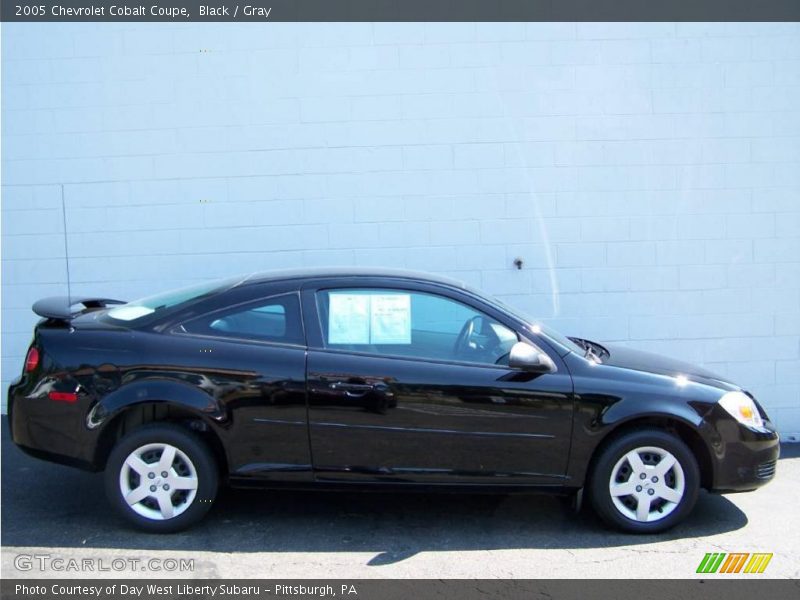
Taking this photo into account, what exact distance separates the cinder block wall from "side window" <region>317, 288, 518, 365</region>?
2246mm

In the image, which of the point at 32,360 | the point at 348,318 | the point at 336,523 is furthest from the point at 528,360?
the point at 32,360

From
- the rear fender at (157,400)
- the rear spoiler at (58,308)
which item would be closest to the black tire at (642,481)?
the rear fender at (157,400)

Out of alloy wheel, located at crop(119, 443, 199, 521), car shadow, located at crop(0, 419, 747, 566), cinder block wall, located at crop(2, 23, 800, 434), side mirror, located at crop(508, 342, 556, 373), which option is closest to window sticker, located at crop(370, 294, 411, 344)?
side mirror, located at crop(508, 342, 556, 373)

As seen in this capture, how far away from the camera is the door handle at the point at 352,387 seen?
475cm

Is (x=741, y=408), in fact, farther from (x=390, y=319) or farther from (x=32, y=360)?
(x=32, y=360)

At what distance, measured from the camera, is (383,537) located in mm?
4918

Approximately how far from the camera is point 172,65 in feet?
23.6

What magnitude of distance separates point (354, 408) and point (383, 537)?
81 centimetres

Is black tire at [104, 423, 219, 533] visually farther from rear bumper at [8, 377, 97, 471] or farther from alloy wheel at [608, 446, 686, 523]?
alloy wheel at [608, 446, 686, 523]

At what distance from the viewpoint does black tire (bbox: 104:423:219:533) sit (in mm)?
4750
